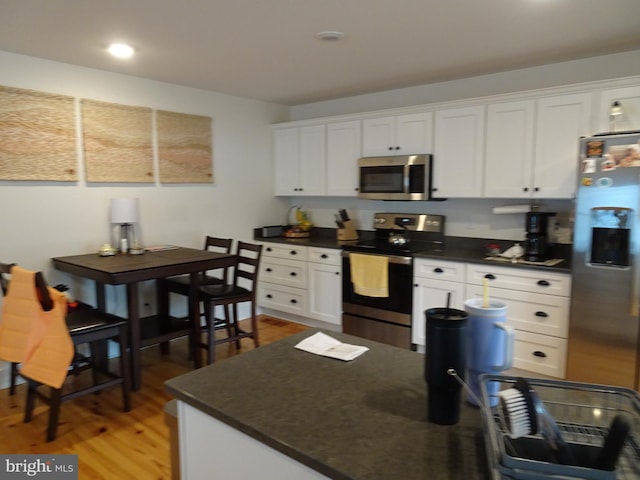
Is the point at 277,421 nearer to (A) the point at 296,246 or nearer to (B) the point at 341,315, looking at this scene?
(B) the point at 341,315

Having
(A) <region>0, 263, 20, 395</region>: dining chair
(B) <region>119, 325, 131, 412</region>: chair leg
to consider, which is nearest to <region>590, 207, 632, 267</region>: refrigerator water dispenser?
(B) <region>119, 325, 131, 412</region>: chair leg

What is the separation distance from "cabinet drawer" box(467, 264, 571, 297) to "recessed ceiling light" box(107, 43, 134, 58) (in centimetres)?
291

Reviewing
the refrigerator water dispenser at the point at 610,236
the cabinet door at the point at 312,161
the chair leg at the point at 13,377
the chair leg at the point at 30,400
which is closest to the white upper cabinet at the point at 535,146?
the refrigerator water dispenser at the point at 610,236

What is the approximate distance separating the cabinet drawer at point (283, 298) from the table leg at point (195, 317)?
1285 millimetres

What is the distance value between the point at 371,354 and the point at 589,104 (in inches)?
104

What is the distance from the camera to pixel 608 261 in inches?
106

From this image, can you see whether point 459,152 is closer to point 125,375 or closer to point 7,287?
point 125,375

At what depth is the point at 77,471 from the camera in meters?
2.19

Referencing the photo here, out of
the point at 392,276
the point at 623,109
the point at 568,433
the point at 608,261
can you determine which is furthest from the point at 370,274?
the point at 568,433

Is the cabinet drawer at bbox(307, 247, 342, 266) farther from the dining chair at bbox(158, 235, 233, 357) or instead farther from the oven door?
the dining chair at bbox(158, 235, 233, 357)

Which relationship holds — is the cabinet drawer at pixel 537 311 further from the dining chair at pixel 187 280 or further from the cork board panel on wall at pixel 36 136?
the cork board panel on wall at pixel 36 136

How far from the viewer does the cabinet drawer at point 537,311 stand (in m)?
2.96

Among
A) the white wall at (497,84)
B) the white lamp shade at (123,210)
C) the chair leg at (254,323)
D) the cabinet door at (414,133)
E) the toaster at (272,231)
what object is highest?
Result: the white wall at (497,84)

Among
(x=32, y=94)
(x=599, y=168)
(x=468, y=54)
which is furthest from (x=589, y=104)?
(x=32, y=94)
